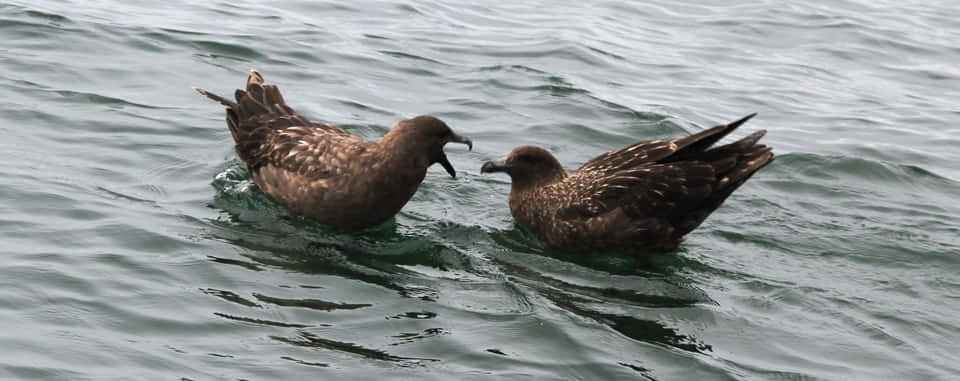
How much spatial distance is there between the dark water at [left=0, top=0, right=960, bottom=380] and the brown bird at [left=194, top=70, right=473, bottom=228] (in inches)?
7.4

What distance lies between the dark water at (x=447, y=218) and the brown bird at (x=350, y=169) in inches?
7.4

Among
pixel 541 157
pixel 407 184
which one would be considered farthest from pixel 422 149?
pixel 541 157

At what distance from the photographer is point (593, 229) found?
895 centimetres

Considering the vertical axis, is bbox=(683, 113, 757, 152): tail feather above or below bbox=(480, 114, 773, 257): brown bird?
above

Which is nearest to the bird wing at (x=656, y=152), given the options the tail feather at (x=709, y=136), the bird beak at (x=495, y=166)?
the tail feather at (x=709, y=136)

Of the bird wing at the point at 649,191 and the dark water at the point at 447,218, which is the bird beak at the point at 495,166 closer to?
the dark water at the point at 447,218

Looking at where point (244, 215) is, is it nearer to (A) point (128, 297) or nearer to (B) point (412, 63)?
(A) point (128, 297)

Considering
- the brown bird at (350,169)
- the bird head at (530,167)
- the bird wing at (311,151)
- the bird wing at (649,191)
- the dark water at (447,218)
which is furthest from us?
the bird head at (530,167)

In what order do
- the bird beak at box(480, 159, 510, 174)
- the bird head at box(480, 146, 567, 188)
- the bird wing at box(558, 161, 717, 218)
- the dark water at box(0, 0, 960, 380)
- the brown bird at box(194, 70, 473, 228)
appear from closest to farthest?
the dark water at box(0, 0, 960, 380), the brown bird at box(194, 70, 473, 228), the bird wing at box(558, 161, 717, 218), the bird beak at box(480, 159, 510, 174), the bird head at box(480, 146, 567, 188)

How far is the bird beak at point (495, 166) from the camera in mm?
9156

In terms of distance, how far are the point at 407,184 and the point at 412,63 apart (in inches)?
205

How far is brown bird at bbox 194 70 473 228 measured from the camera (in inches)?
340

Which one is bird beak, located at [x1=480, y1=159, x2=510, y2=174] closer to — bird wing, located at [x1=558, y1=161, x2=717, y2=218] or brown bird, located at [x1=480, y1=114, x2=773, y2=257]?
brown bird, located at [x1=480, y1=114, x2=773, y2=257]

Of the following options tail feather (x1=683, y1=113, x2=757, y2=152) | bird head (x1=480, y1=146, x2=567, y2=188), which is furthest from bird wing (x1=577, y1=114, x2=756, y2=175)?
bird head (x1=480, y1=146, x2=567, y2=188)
